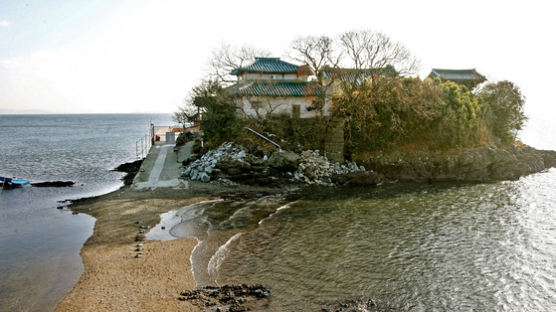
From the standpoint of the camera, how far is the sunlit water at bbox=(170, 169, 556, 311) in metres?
11.6

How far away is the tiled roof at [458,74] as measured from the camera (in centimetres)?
4794

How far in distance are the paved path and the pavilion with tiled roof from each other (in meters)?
36.0

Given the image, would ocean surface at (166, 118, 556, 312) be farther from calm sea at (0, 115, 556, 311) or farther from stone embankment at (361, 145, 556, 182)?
stone embankment at (361, 145, 556, 182)

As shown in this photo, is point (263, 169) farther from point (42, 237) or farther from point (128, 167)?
point (128, 167)

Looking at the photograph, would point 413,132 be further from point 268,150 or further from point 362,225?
point 362,225

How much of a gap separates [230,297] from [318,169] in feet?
66.9

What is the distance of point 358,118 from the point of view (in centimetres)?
3372

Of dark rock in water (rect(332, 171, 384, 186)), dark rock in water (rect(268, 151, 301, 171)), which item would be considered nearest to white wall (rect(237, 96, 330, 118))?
dark rock in water (rect(268, 151, 301, 171))

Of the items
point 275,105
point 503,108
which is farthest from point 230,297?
point 503,108

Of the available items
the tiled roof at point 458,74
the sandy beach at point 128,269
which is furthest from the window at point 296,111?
the tiled roof at point 458,74

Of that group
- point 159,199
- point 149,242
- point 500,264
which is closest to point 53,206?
point 159,199

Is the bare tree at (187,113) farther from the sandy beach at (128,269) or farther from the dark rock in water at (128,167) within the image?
the sandy beach at (128,269)

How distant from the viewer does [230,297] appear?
1092 centimetres

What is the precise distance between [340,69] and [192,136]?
19.7 metres
